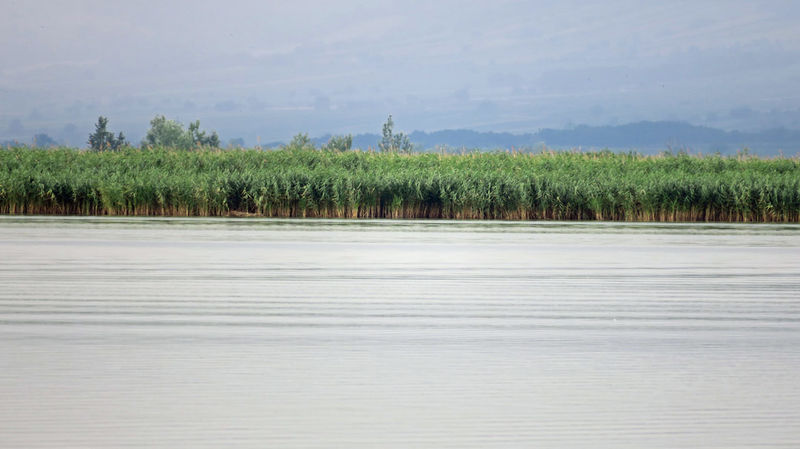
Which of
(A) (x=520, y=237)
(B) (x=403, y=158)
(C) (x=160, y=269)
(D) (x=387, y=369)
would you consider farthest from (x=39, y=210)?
(D) (x=387, y=369)

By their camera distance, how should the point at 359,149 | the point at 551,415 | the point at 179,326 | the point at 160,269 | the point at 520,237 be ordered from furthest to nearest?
the point at 359,149 < the point at 520,237 < the point at 160,269 < the point at 179,326 < the point at 551,415

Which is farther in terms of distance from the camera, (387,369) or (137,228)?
(137,228)

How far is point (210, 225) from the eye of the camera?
13.4 m

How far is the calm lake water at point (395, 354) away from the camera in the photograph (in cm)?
232

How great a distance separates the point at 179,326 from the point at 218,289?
138cm

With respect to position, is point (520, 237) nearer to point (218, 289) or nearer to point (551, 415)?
point (218, 289)

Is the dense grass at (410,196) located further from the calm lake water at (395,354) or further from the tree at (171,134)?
the tree at (171,134)

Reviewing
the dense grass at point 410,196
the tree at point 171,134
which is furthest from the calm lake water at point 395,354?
the tree at point 171,134

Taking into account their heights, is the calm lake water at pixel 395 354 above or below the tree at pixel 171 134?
below

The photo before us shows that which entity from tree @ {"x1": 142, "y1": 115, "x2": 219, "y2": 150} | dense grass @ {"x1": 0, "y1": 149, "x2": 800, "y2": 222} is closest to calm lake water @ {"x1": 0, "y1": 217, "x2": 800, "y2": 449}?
dense grass @ {"x1": 0, "y1": 149, "x2": 800, "y2": 222}

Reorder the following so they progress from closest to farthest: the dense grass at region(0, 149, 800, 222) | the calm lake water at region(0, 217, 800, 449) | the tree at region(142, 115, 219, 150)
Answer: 1. the calm lake water at region(0, 217, 800, 449)
2. the dense grass at region(0, 149, 800, 222)
3. the tree at region(142, 115, 219, 150)

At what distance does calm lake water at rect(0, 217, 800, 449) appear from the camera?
232 centimetres

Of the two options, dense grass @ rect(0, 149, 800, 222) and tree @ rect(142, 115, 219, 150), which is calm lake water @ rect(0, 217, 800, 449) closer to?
dense grass @ rect(0, 149, 800, 222)

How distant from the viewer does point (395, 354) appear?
3295mm
